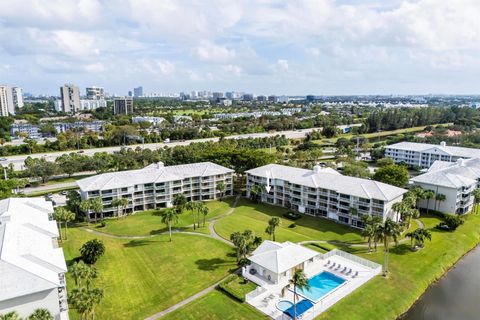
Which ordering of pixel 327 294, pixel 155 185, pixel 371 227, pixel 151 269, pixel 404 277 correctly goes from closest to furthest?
pixel 327 294 → pixel 404 277 → pixel 151 269 → pixel 371 227 → pixel 155 185

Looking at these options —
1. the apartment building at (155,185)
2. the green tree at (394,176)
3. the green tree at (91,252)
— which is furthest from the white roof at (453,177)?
the green tree at (91,252)

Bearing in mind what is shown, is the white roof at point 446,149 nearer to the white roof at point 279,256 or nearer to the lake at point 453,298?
the lake at point 453,298

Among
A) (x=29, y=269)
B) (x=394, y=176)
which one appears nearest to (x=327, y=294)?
(x=29, y=269)

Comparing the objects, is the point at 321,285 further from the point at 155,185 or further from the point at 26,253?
the point at 155,185

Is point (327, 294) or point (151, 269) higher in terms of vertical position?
point (327, 294)

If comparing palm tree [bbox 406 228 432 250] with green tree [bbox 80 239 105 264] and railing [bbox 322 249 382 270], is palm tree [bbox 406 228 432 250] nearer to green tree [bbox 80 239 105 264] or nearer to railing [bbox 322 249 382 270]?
railing [bbox 322 249 382 270]

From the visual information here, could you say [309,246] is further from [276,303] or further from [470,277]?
[470,277]

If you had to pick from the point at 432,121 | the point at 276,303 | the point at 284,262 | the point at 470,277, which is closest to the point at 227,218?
the point at 284,262
